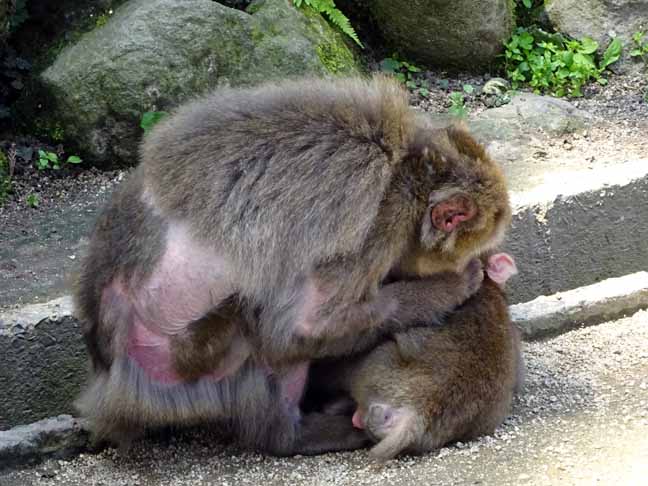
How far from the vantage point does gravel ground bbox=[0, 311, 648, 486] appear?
3.73 m

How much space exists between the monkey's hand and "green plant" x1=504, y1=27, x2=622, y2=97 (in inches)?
160

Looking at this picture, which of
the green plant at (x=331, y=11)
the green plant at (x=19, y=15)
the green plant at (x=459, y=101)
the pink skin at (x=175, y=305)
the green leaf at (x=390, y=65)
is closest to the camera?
the pink skin at (x=175, y=305)

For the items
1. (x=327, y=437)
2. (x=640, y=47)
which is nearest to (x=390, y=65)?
(x=640, y=47)

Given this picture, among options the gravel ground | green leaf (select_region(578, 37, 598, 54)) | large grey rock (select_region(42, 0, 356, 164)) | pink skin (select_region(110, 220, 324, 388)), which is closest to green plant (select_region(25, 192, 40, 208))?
large grey rock (select_region(42, 0, 356, 164))

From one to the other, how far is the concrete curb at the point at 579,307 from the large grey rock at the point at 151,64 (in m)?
2.61

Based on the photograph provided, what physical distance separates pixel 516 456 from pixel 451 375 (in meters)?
0.37

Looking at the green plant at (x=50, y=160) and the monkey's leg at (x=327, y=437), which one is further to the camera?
the green plant at (x=50, y=160)

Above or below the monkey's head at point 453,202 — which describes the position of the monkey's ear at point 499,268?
below

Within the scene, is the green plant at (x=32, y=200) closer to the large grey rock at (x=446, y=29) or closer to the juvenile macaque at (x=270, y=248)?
the juvenile macaque at (x=270, y=248)

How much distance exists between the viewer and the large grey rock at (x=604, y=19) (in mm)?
8211

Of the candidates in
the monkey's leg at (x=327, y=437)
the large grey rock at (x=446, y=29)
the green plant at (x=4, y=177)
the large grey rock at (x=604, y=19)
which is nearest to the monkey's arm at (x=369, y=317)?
the monkey's leg at (x=327, y=437)

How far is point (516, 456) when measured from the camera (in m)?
3.88

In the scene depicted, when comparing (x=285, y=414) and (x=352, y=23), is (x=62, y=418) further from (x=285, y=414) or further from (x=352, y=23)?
(x=352, y=23)

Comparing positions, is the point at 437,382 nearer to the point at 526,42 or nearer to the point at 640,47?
the point at 526,42
